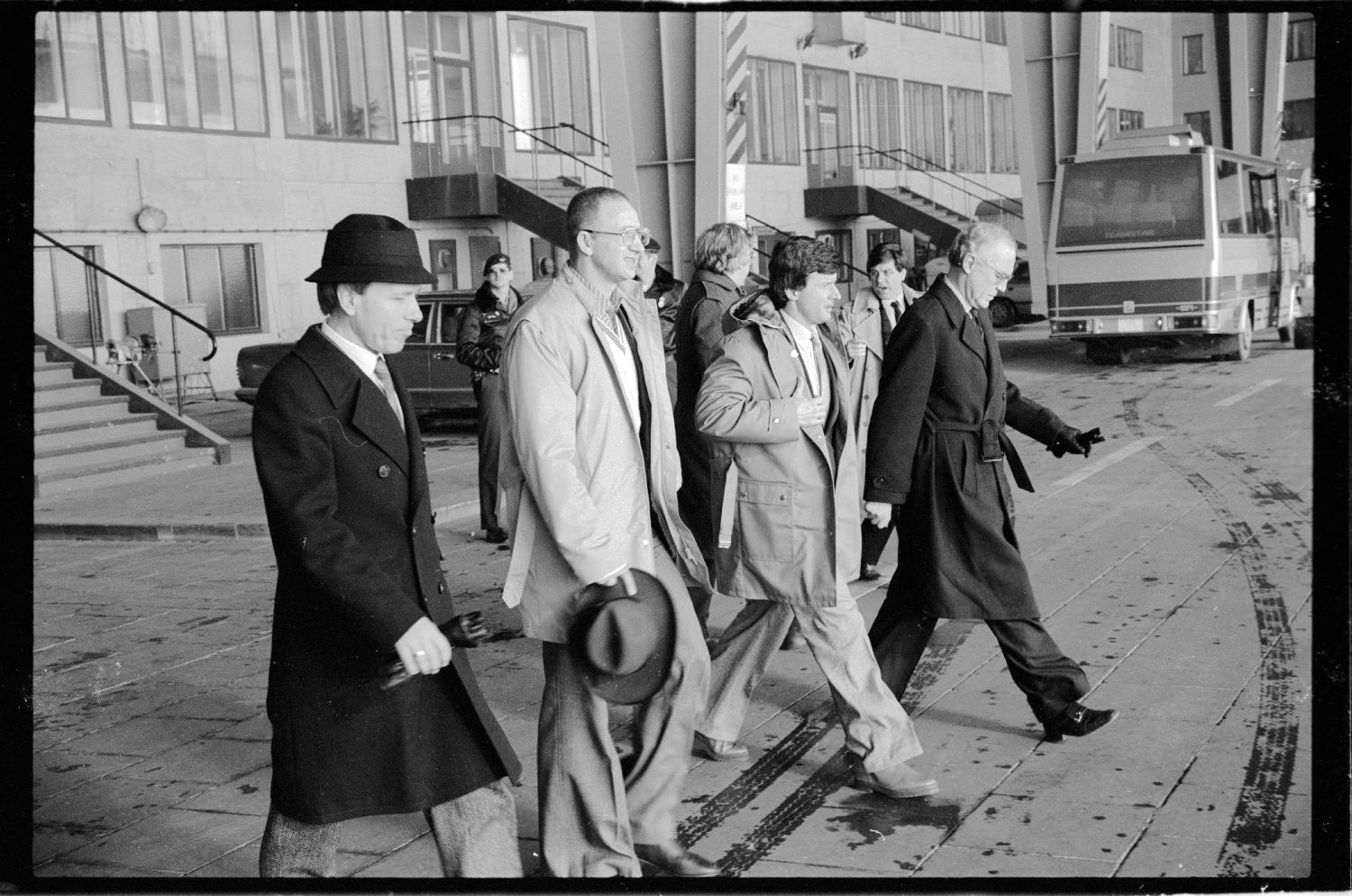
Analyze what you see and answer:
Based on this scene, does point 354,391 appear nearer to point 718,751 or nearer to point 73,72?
point 718,751

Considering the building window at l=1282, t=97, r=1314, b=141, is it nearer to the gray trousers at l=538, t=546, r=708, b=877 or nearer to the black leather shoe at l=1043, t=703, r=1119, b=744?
the black leather shoe at l=1043, t=703, r=1119, b=744

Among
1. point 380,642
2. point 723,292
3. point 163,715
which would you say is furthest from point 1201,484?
point 380,642

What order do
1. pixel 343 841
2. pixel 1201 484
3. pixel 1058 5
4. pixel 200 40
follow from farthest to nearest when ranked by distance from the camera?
pixel 200 40, pixel 1201 484, pixel 343 841, pixel 1058 5

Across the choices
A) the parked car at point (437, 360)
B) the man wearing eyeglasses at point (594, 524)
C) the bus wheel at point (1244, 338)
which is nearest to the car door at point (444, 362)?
the parked car at point (437, 360)

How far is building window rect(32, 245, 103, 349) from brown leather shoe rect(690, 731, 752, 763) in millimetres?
17843

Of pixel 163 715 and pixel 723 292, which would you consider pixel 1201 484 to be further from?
pixel 163 715

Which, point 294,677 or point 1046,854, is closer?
point 294,677

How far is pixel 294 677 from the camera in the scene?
127 inches

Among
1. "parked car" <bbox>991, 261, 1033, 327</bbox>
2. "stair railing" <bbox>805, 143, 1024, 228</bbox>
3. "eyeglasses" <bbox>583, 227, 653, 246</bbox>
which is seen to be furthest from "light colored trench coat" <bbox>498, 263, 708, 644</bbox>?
"stair railing" <bbox>805, 143, 1024, 228</bbox>

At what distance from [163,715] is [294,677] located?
2.85 metres

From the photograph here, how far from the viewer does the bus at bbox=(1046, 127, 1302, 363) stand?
1911 cm

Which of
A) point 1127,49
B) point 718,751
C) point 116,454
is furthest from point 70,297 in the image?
point 1127,49

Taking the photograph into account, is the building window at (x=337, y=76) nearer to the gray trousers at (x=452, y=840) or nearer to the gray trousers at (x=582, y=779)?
the gray trousers at (x=582, y=779)

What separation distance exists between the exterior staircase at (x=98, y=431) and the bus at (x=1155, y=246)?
12090 millimetres
